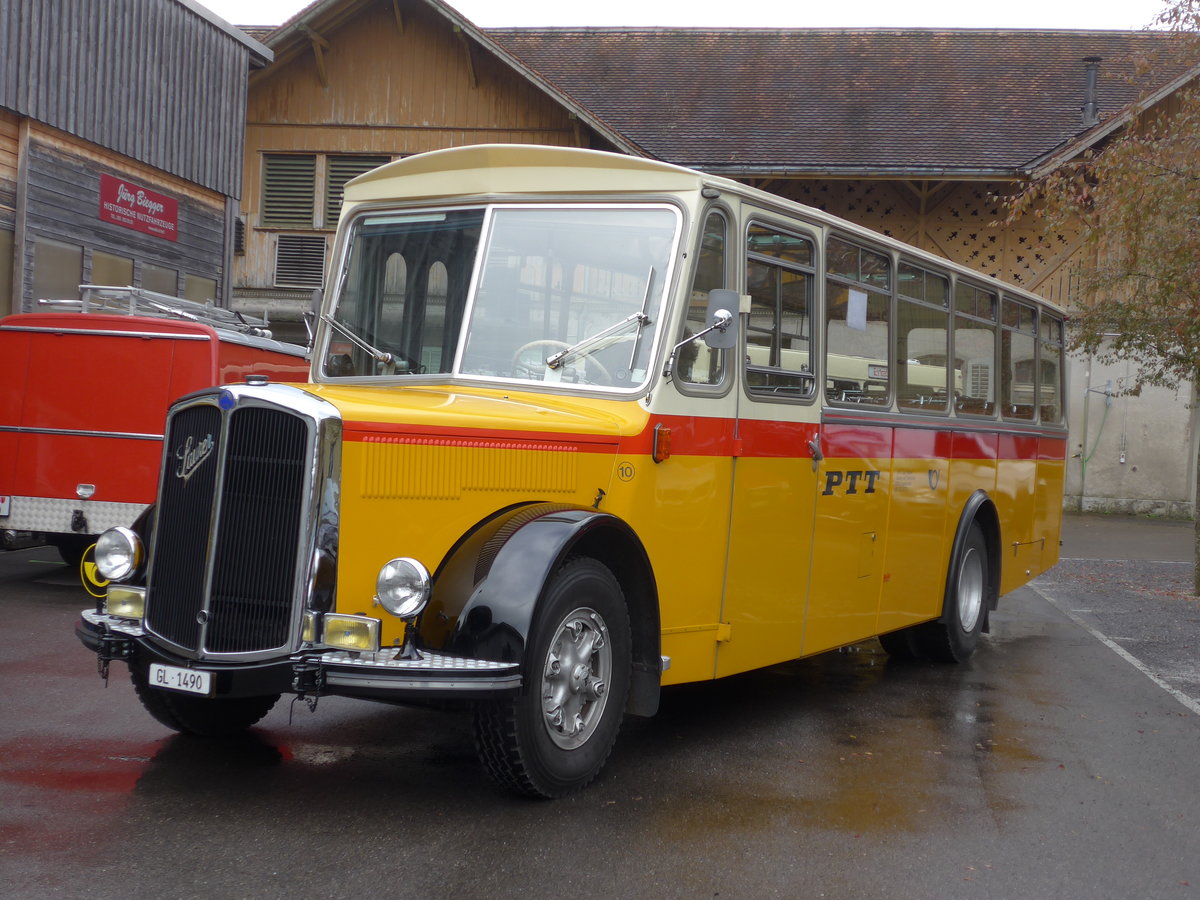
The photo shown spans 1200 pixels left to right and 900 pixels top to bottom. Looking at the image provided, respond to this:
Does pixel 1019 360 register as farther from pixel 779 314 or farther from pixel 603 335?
pixel 603 335

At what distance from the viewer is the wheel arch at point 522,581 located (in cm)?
488

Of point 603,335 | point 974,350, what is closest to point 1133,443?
point 974,350

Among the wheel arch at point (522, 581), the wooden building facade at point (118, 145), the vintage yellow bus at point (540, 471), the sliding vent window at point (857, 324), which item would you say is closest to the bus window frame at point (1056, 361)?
the vintage yellow bus at point (540, 471)

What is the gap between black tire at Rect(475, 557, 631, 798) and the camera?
16.5 ft

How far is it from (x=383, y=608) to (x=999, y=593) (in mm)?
6486

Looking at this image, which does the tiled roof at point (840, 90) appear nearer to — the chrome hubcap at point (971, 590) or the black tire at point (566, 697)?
the chrome hubcap at point (971, 590)

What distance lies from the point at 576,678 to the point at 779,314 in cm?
233

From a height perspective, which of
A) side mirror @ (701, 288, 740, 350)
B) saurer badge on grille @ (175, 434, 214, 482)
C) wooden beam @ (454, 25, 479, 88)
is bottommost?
saurer badge on grille @ (175, 434, 214, 482)

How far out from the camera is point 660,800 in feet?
17.9

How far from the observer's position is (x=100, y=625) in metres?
5.29

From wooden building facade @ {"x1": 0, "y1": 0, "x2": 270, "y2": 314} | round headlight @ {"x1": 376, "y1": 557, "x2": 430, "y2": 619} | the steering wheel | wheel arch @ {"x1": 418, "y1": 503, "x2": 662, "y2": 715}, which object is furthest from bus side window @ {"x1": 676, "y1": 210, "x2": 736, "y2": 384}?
wooden building facade @ {"x1": 0, "y1": 0, "x2": 270, "y2": 314}

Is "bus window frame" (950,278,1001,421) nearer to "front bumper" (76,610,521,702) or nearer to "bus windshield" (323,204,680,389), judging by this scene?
"bus windshield" (323,204,680,389)

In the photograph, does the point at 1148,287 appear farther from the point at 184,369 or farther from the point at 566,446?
the point at 566,446

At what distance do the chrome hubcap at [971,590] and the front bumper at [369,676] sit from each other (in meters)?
5.47
